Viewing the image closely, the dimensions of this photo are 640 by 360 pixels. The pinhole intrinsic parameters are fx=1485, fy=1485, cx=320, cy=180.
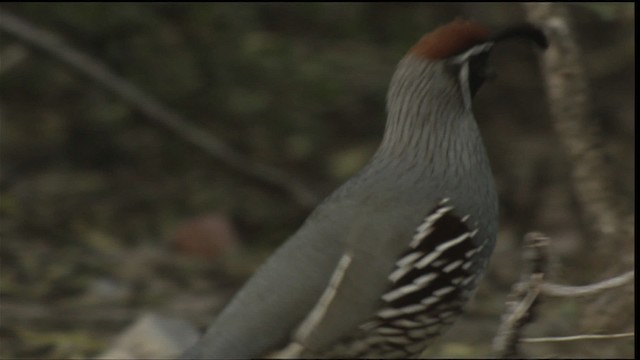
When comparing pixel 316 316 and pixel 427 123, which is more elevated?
pixel 427 123

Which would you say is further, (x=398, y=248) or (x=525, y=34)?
(x=525, y=34)

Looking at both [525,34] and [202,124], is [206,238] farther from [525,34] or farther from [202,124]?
[525,34]

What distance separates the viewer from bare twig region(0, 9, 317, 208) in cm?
698

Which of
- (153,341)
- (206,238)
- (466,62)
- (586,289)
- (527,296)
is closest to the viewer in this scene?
(586,289)

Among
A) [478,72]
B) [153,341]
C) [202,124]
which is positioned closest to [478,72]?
[478,72]

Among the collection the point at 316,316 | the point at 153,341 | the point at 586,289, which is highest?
the point at 153,341

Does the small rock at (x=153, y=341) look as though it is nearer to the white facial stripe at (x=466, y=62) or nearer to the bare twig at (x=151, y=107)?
the white facial stripe at (x=466, y=62)

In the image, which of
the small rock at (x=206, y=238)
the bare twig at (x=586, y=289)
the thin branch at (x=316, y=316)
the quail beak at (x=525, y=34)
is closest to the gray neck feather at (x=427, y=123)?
the quail beak at (x=525, y=34)

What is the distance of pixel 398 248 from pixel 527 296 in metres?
0.48

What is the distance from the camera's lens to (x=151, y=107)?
719 cm

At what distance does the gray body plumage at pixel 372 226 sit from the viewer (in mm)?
4285

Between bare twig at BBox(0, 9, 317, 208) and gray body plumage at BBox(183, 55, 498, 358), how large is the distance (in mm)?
2830

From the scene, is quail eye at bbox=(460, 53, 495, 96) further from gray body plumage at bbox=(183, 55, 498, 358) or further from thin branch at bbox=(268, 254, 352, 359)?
thin branch at bbox=(268, 254, 352, 359)

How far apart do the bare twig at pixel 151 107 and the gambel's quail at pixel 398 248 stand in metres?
2.83
